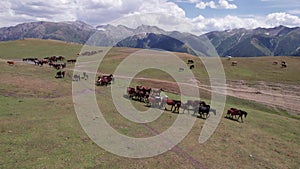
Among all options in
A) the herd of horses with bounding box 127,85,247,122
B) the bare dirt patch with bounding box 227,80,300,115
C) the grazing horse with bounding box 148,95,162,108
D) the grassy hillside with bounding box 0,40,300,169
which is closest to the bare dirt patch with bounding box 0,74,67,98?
the grassy hillside with bounding box 0,40,300,169

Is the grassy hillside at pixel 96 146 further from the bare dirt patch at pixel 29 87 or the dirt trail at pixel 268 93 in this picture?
the dirt trail at pixel 268 93

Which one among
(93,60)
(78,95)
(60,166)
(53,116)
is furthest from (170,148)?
(93,60)

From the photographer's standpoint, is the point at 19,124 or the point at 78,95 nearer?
the point at 19,124

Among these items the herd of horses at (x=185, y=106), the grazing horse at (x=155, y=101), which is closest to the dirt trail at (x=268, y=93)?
the herd of horses at (x=185, y=106)

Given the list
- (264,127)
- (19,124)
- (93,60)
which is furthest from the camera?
(93,60)

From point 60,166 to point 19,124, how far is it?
29.7 ft

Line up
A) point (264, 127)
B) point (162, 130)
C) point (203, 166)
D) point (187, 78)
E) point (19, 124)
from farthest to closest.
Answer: point (187, 78) → point (264, 127) → point (162, 130) → point (19, 124) → point (203, 166)

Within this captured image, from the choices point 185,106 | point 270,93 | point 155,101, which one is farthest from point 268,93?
point 155,101

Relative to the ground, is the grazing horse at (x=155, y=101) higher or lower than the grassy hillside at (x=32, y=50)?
lower

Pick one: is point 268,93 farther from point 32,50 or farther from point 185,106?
point 32,50

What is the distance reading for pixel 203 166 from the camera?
19.0 m

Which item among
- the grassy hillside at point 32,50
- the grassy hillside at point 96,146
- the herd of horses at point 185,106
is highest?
the grassy hillside at point 32,50

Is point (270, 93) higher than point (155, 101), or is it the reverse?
point (270, 93)

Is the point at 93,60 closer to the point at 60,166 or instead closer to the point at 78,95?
the point at 78,95
